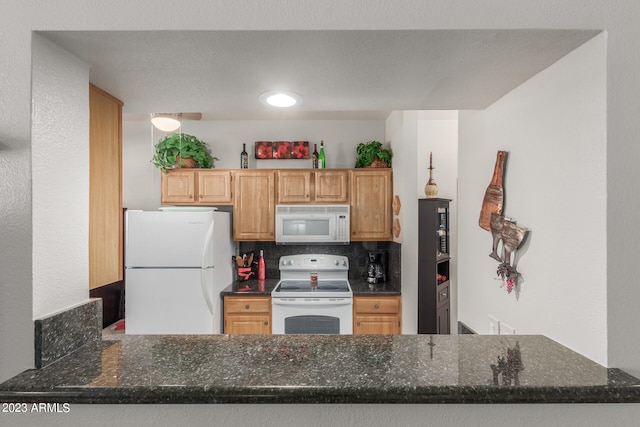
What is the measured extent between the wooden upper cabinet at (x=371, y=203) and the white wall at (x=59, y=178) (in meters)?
2.74

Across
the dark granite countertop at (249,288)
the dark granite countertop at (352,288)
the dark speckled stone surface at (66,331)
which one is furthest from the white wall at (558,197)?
the dark granite countertop at (249,288)

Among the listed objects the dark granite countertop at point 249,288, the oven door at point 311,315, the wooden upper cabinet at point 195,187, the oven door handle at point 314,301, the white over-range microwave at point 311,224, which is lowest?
the oven door at point 311,315

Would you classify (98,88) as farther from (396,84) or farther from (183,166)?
(183,166)

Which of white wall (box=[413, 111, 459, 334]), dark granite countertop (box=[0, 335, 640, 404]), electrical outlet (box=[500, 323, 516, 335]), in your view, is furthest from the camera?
white wall (box=[413, 111, 459, 334])

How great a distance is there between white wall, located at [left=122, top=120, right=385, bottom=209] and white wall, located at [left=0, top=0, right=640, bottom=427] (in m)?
2.95

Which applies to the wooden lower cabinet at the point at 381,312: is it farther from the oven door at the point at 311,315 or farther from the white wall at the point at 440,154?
the white wall at the point at 440,154

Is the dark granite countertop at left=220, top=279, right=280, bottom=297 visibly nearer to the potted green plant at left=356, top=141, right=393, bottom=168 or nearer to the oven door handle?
the oven door handle

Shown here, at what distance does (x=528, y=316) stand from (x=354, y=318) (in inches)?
86.7

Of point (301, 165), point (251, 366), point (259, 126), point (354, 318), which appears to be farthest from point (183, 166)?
point (251, 366)

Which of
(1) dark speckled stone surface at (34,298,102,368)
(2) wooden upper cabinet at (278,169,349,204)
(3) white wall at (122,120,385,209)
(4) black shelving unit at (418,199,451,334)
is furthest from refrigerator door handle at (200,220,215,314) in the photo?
(4) black shelving unit at (418,199,451,334)

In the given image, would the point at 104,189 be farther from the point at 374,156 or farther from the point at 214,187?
the point at 374,156

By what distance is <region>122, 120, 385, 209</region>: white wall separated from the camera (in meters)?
3.76

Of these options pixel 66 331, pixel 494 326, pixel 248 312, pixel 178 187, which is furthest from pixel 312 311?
pixel 66 331

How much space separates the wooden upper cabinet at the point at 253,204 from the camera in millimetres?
3512
